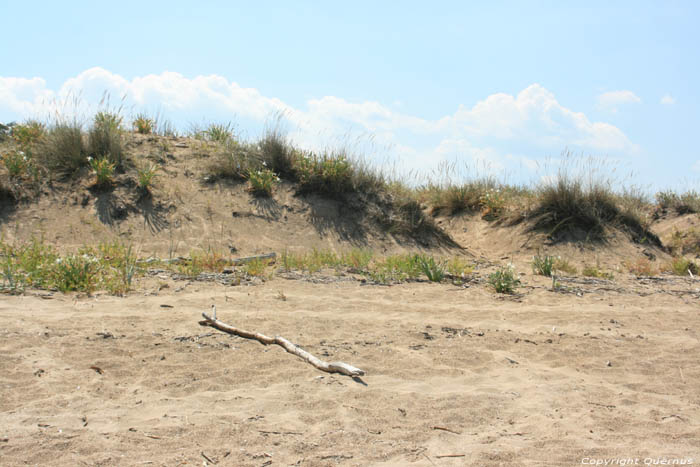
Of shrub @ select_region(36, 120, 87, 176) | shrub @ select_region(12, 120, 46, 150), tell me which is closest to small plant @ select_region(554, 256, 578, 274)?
shrub @ select_region(36, 120, 87, 176)

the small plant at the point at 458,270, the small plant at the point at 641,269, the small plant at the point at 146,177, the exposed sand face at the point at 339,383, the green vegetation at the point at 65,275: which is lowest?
the exposed sand face at the point at 339,383

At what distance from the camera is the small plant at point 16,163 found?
10.1 metres

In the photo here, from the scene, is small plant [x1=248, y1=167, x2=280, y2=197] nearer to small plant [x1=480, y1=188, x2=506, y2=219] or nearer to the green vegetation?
the green vegetation

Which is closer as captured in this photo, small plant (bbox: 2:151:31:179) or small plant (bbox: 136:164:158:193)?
small plant (bbox: 2:151:31:179)

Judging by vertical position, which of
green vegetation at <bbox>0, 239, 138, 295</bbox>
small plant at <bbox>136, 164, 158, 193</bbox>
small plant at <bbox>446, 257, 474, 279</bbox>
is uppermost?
small plant at <bbox>136, 164, 158, 193</bbox>

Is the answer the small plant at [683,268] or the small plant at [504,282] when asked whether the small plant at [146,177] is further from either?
the small plant at [683,268]

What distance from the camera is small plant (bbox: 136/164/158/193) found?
33.9 ft

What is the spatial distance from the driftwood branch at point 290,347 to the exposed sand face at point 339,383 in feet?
0.22

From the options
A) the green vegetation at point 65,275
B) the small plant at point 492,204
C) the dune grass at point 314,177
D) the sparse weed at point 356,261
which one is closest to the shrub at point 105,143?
the dune grass at point 314,177

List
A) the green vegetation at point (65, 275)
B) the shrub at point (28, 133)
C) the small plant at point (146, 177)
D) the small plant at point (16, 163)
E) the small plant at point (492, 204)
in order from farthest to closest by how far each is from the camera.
Answer: the small plant at point (492, 204) < the shrub at point (28, 133) < the small plant at point (146, 177) < the small plant at point (16, 163) < the green vegetation at point (65, 275)

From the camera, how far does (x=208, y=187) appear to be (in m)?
11.2

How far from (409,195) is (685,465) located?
9779 mm

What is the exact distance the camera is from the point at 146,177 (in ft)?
33.9

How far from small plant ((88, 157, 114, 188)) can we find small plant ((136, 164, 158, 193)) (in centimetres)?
55
